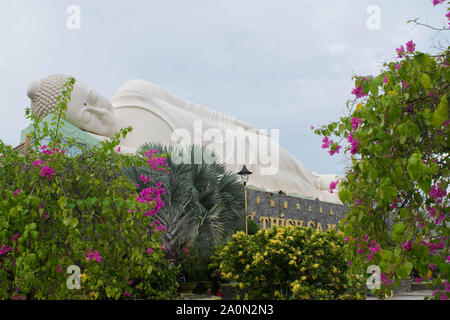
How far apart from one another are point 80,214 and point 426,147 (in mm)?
2218

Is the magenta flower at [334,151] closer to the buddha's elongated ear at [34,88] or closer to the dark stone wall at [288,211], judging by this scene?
the dark stone wall at [288,211]

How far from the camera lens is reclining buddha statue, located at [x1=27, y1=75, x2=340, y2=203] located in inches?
424

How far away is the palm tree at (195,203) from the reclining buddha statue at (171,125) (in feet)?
6.79

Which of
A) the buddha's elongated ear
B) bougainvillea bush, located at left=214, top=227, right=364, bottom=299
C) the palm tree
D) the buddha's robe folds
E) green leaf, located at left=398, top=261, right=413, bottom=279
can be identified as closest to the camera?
green leaf, located at left=398, top=261, right=413, bottom=279

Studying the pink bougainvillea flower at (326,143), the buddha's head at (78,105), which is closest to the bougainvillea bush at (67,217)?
the pink bougainvillea flower at (326,143)

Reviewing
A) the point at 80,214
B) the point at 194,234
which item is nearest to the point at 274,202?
the point at 194,234

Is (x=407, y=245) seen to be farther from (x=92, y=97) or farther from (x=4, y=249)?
(x=92, y=97)

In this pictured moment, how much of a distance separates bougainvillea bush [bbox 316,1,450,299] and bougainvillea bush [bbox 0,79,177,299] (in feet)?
4.41

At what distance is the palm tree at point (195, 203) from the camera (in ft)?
28.9

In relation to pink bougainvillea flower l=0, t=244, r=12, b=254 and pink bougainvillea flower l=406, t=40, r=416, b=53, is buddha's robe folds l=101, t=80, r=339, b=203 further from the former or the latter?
pink bougainvillea flower l=406, t=40, r=416, b=53

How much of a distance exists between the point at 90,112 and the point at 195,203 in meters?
4.07

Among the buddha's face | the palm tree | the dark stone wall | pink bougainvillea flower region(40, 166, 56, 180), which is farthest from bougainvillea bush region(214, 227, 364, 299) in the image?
the buddha's face

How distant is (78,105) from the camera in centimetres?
1084
